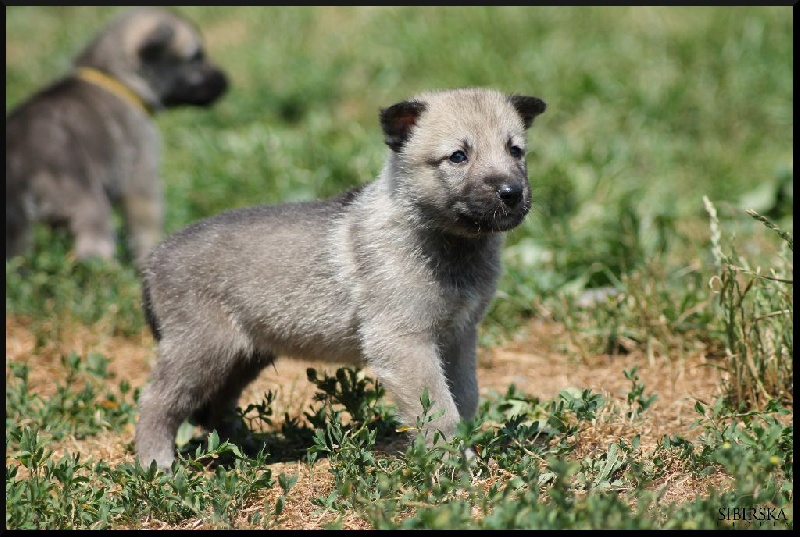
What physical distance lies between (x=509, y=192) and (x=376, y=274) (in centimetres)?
72

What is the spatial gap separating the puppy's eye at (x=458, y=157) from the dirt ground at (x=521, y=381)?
1.36 metres

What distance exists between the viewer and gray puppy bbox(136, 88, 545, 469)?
4387 mm

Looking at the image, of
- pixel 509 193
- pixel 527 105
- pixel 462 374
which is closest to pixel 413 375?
pixel 462 374

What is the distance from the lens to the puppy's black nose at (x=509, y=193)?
4.26 m

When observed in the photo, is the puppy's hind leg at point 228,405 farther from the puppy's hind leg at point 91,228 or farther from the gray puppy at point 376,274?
the puppy's hind leg at point 91,228

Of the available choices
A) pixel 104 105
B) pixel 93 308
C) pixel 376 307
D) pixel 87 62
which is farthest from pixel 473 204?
pixel 87 62

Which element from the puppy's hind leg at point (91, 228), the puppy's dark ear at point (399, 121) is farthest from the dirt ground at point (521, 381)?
the puppy's dark ear at point (399, 121)

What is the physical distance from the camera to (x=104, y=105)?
27.8 ft

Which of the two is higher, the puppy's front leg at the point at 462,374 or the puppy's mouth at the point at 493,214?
the puppy's mouth at the point at 493,214

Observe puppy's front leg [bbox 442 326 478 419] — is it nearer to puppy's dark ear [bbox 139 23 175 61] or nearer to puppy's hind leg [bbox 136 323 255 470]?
puppy's hind leg [bbox 136 323 255 470]

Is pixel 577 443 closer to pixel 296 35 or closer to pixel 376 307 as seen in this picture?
pixel 376 307

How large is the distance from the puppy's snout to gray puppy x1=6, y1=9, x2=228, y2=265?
4.00 m

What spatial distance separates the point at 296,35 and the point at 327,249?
7.71 metres

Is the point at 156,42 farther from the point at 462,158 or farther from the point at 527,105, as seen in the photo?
the point at 462,158
